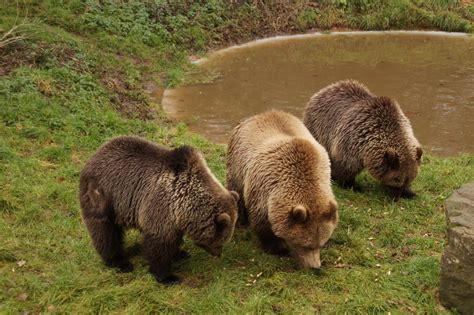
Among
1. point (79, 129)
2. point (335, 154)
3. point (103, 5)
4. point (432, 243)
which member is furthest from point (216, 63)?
point (432, 243)

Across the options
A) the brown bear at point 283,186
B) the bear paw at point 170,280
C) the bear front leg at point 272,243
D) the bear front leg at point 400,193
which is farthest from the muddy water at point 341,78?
the bear paw at point 170,280

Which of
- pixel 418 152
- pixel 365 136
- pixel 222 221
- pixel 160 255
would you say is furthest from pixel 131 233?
pixel 418 152

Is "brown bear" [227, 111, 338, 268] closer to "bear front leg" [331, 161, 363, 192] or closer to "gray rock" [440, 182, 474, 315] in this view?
"gray rock" [440, 182, 474, 315]

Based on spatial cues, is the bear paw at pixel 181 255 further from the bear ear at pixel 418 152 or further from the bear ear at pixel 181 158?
the bear ear at pixel 418 152

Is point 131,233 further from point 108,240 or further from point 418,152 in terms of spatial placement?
point 418,152

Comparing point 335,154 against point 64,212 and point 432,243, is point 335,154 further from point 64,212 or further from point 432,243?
point 64,212

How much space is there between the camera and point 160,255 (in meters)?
5.88

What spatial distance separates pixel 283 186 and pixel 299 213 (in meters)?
0.53

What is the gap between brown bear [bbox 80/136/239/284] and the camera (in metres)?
5.83

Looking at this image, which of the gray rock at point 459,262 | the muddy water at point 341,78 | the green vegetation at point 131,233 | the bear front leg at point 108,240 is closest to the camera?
the gray rock at point 459,262

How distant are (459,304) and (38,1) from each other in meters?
14.0

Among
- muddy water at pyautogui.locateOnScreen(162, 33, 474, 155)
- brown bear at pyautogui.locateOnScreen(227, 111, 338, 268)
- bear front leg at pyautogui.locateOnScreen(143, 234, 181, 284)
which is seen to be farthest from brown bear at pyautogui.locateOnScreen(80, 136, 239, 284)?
muddy water at pyautogui.locateOnScreen(162, 33, 474, 155)

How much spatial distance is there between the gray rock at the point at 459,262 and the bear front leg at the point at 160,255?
290 centimetres

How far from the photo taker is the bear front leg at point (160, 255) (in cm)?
586
